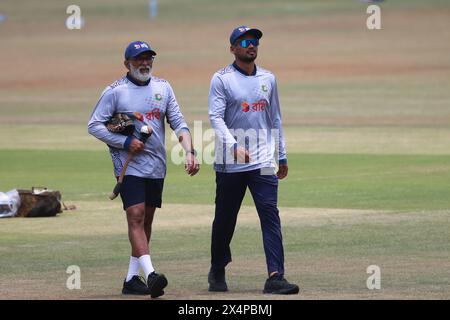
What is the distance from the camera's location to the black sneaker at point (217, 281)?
1226 cm

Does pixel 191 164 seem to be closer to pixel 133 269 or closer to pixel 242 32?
pixel 133 269

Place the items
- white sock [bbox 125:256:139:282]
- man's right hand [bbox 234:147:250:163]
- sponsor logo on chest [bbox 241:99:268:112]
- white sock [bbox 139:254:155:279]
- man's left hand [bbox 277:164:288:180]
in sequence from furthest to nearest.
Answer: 1. man's left hand [bbox 277:164:288:180]
2. sponsor logo on chest [bbox 241:99:268:112]
3. white sock [bbox 125:256:139:282]
4. man's right hand [bbox 234:147:250:163]
5. white sock [bbox 139:254:155:279]

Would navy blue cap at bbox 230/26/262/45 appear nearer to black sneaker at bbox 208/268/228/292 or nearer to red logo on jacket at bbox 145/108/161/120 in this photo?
red logo on jacket at bbox 145/108/161/120

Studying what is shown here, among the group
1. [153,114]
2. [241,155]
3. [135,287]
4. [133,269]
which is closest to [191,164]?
[241,155]

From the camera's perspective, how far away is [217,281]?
485 inches

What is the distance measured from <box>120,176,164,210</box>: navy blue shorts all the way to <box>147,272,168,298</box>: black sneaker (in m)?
0.83

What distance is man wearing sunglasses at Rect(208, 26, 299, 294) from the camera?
1230 cm

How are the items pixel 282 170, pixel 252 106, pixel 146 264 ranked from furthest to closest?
pixel 282 170 < pixel 252 106 < pixel 146 264

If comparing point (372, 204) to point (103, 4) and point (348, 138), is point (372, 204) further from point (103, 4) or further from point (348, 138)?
point (103, 4)

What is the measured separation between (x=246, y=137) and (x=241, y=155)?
12.0 inches

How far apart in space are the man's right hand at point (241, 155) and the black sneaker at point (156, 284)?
129 cm

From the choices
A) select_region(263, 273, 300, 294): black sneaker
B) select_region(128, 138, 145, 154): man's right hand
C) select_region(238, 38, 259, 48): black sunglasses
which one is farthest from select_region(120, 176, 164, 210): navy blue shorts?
select_region(238, 38, 259, 48): black sunglasses
